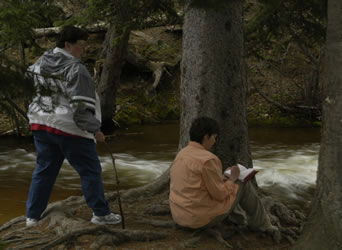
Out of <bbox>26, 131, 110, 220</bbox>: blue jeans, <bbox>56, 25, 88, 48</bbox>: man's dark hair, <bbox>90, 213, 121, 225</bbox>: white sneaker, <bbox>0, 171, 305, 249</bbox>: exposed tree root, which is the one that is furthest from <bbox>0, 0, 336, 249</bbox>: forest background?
<bbox>90, 213, 121, 225</bbox>: white sneaker

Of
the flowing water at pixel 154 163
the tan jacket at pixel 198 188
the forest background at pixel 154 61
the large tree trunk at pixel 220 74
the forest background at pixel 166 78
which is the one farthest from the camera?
the forest background at pixel 166 78

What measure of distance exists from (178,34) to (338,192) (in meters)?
15.8

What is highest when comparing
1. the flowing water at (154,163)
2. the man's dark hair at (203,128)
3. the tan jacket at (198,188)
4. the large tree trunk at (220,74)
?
the large tree trunk at (220,74)

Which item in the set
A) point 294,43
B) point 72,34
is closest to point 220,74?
point 72,34

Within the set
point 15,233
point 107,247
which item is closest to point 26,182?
point 15,233

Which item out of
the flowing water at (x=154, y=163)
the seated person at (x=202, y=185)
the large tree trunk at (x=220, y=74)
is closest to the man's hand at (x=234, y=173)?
the seated person at (x=202, y=185)

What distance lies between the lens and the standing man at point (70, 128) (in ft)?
13.8

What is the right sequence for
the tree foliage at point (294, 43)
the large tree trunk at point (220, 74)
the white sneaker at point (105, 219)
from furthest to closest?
the tree foliage at point (294, 43)
the large tree trunk at point (220, 74)
the white sneaker at point (105, 219)

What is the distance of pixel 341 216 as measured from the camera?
3.84 m

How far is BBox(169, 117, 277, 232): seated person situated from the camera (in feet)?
13.3

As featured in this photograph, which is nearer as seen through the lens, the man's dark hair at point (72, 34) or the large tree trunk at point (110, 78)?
the man's dark hair at point (72, 34)

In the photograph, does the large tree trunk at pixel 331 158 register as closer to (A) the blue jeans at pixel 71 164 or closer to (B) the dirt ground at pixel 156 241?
(B) the dirt ground at pixel 156 241

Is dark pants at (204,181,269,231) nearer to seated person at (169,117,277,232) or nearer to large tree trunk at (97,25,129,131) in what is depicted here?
seated person at (169,117,277,232)

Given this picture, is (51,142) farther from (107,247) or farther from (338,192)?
(338,192)
